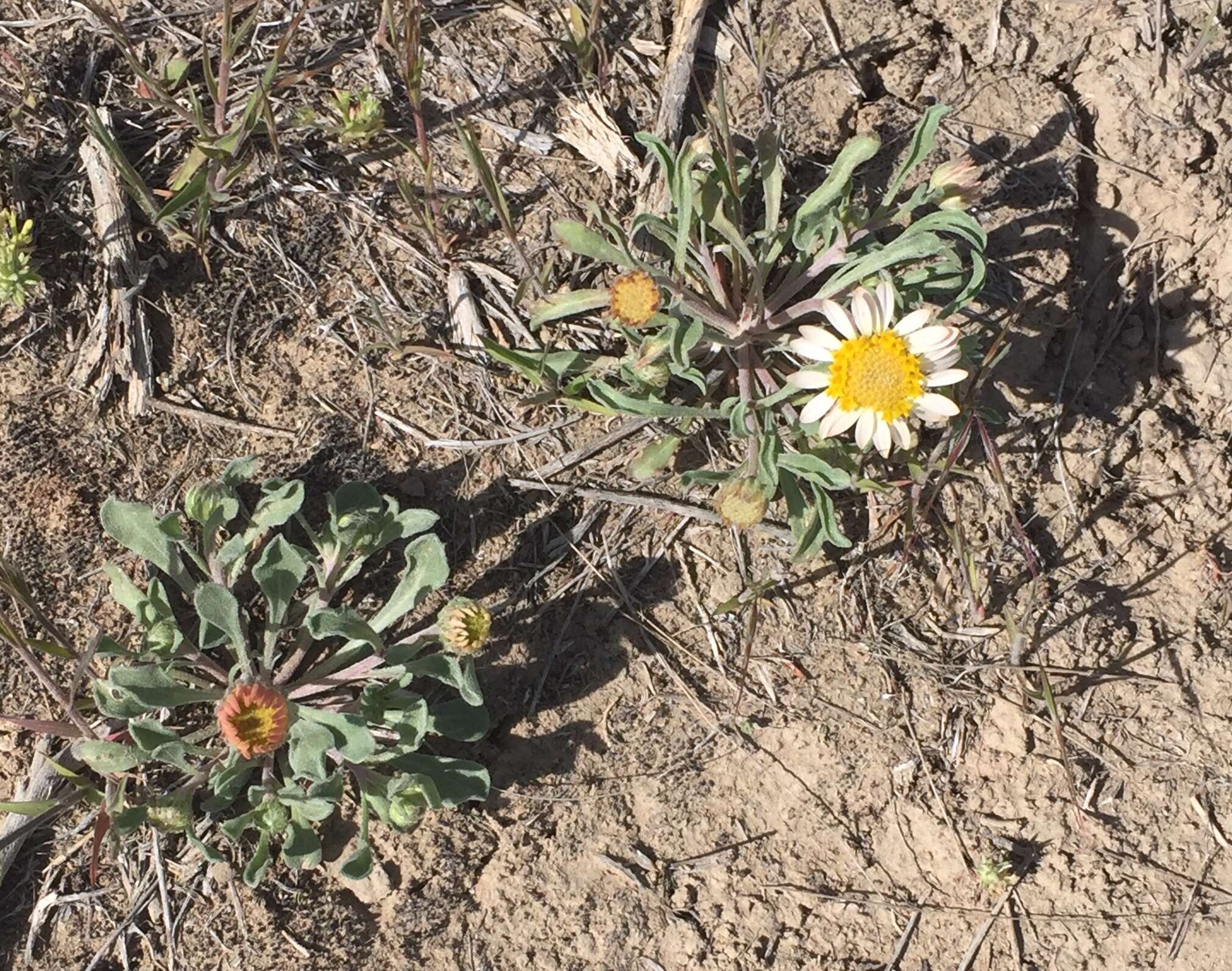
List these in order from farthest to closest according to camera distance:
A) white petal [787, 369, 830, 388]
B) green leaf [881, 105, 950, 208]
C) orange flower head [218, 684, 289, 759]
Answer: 1. green leaf [881, 105, 950, 208]
2. white petal [787, 369, 830, 388]
3. orange flower head [218, 684, 289, 759]

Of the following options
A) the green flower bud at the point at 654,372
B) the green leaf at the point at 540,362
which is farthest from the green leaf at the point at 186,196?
the green flower bud at the point at 654,372

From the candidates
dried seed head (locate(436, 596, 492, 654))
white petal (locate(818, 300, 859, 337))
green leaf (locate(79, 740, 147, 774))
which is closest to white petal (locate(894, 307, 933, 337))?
white petal (locate(818, 300, 859, 337))

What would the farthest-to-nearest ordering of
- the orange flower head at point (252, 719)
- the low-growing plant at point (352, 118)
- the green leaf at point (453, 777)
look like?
the low-growing plant at point (352, 118), the green leaf at point (453, 777), the orange flower head at point (252, 719)

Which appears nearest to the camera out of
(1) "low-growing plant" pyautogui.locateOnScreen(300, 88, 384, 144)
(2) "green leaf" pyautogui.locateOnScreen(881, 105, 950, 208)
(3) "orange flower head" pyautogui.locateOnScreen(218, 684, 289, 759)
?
(3) "orange flower head" pyautogui.locateOnScreen(218, 684, 289, 759)

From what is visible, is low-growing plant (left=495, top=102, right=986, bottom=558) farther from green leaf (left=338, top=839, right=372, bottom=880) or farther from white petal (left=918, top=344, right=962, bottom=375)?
green leaf (left=338, top=839, right=372, bottom=880)

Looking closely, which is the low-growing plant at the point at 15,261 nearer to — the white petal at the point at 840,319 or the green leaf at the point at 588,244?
the green leaf at the point at 588,244
